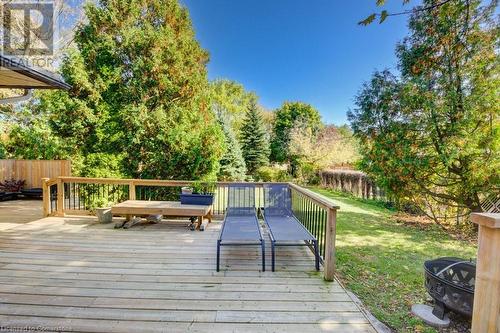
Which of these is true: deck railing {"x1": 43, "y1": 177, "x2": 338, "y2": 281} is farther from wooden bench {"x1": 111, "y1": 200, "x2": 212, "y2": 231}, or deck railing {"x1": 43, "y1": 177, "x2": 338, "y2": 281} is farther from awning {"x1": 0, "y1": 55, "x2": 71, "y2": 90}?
awning {"x1": 0, "y1": 55, "x2": 71, "y2": 90}

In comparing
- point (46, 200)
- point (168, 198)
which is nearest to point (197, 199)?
point (168, 198)

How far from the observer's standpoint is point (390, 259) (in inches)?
162

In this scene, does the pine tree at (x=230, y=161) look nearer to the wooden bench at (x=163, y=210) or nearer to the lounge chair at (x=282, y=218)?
the wooden bench at (x=163, y=210)

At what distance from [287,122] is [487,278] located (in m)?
22.5

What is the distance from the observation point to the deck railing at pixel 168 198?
9.57ft

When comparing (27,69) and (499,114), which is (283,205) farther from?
(499,114)

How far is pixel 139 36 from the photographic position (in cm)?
729

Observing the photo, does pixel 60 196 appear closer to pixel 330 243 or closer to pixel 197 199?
pixel 197 199

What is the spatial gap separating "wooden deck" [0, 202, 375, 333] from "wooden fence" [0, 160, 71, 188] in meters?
5.17

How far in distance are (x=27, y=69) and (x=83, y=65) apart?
515cm

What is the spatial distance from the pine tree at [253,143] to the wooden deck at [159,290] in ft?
46.5

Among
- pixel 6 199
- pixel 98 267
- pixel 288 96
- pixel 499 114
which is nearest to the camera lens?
pixel 98 267

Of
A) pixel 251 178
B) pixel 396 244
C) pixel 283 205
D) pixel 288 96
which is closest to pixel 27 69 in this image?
pixel 283 205

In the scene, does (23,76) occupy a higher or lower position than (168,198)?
higher
